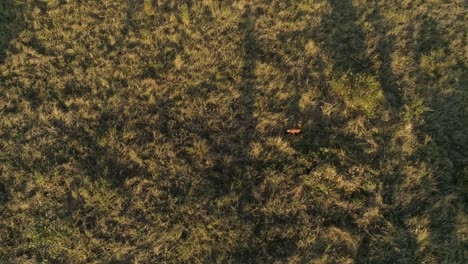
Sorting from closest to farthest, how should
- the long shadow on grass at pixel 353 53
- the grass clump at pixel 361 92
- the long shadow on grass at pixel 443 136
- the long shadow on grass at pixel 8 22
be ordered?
the long shadow on grass at pixel 443 136 → the long shadow on grass at pixel 353 53 → the grass clump at pixel 361 92 → the long shadow on grass at pixel 8 22

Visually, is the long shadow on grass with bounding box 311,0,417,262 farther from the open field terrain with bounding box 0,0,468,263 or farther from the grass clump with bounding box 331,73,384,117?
the grass clump with bounding box 331,73,384,117

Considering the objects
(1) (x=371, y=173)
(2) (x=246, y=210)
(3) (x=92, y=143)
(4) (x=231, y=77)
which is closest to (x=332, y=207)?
(1) (x=371, y=173)

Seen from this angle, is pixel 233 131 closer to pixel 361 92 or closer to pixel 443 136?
pixel 361 92

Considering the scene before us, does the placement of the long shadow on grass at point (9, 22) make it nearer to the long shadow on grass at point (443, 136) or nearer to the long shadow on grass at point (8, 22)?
the long shadow on grass at point (8, 22)

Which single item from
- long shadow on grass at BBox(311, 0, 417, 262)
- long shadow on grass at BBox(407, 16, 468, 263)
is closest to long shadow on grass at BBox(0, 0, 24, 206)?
long shadow on grass at BBox(311, 0, 417, 262)

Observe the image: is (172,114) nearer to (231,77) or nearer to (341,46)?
(231,77)

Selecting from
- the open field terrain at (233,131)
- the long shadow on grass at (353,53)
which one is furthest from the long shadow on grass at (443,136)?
the long shadow on grass at (353,53)

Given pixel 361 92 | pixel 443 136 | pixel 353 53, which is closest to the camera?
pixel 443 136

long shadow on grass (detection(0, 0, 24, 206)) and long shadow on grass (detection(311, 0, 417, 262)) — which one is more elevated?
long shadow on grass (detection(0, 0, 24, 206))

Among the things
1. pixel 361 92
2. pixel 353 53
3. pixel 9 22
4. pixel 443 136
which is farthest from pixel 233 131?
pixel 9 22
